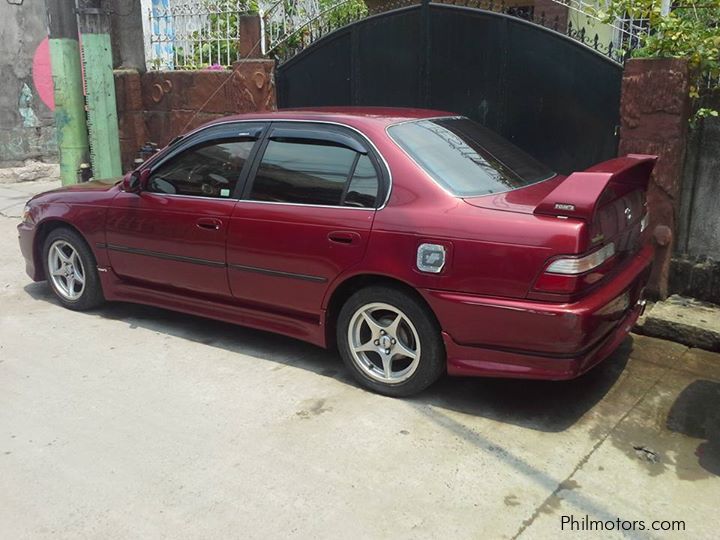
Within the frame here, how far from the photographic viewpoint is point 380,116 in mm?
4555

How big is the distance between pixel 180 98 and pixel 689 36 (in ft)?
18.8

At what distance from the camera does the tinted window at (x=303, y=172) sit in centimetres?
437

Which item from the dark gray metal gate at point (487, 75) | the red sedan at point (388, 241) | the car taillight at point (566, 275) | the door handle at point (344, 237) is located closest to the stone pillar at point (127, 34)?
the dark gray metal gate at point (487, 75)

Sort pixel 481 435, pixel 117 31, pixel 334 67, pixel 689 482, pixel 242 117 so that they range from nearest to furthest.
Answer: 1. pixel 689 482
2. pixel 481 435
3. pixel 242 117
4. pixel 334 67
5. pixel 117 31

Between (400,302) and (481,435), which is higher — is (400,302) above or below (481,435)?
above

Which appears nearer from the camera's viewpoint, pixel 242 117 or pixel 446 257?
pixel 446 257

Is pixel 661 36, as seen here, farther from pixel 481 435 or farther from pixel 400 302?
pixel 481 435

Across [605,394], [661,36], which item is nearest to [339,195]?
[605,394]

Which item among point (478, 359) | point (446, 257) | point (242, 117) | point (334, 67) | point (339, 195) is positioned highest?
point (334, 67)

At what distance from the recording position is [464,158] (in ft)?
14.3

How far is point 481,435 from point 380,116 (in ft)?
6.74

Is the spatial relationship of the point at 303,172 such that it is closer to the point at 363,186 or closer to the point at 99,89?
the point at 363,186

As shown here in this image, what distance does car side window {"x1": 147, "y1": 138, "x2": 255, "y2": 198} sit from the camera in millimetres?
4824

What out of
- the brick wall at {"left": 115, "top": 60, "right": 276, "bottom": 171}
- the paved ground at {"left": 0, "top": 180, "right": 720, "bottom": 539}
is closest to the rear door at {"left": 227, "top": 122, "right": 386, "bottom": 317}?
the paved ground at {"left": 0, "top": 180, "right": 720, "bottom": 539}
